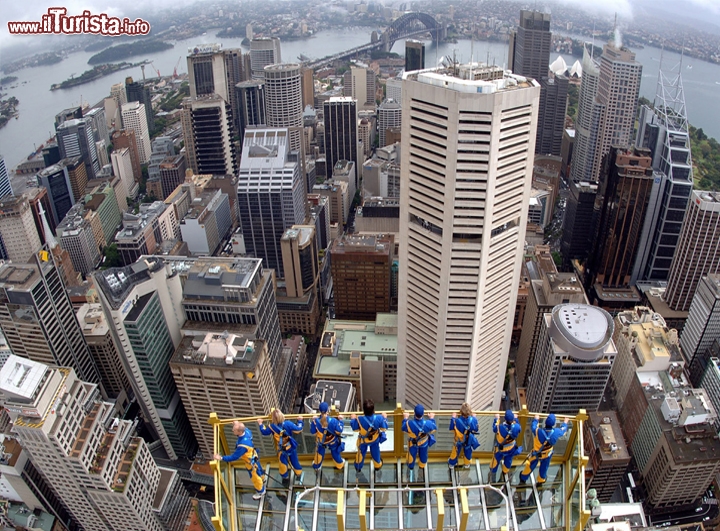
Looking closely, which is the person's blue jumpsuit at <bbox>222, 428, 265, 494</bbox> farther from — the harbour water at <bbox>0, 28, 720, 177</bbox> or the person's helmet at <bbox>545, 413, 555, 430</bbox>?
the harbour water at <bbox>0, 28, 720, 177</bbox>

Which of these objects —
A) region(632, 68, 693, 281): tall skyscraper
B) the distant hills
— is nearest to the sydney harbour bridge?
the distant hills

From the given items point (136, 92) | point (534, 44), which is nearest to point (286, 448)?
point (534, 44)

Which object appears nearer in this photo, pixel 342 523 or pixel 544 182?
pixel 342 523

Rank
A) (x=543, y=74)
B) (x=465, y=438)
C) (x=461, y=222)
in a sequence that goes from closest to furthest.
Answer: (x=465, y=438)
(x=461, y=222)
(x=543, y=74)

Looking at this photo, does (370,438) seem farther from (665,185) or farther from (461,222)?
(665,185)

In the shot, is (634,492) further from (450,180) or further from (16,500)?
(16,500)

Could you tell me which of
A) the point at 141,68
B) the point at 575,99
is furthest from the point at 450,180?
the point at 141,68

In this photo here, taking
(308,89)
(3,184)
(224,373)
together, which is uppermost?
(224,373)
